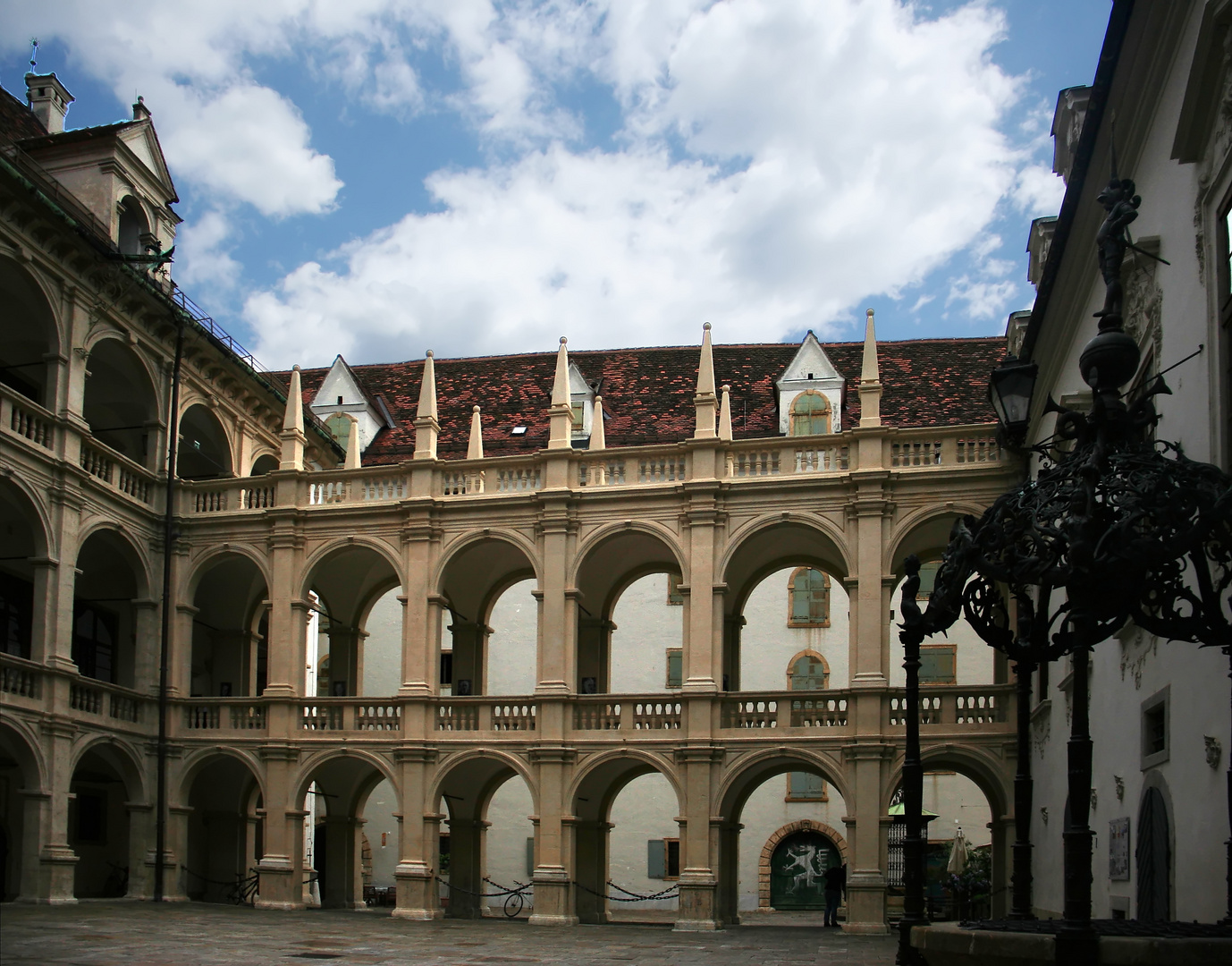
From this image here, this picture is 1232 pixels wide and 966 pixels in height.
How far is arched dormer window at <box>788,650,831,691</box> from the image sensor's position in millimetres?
45062

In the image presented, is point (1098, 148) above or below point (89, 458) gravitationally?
above

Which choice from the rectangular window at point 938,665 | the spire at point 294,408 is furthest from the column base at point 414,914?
the rectangular window at point 938,665

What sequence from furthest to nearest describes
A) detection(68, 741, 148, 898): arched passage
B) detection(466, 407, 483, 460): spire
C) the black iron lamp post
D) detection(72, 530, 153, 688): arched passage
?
detection(466, 407, 483, 460): spire
detection(72, 530, 153, 688): arched passage
detection(68, 741, 148, 898): arched passage
the black iron lamp post

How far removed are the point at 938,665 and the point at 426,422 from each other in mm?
20116

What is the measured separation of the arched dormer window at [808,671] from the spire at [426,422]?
18020mm

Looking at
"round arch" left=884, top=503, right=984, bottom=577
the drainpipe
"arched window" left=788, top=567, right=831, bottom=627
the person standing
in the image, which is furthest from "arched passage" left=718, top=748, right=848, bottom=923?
the drainpipe

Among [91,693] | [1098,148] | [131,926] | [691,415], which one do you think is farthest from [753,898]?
[1098,148]

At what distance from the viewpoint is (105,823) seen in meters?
31.3

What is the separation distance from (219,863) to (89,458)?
36.6 feet

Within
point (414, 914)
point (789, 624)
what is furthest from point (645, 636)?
point (414, 914)

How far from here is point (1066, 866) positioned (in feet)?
30.3

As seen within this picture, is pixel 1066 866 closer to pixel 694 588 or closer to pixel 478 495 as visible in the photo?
pixel 694 588

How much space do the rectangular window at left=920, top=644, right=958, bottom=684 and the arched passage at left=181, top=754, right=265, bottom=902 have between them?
20876 mm

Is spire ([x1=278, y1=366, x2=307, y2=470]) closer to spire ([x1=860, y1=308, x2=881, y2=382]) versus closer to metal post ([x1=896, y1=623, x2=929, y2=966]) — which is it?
spire ([x1=860, y1=308, x2=881, y2=382])
